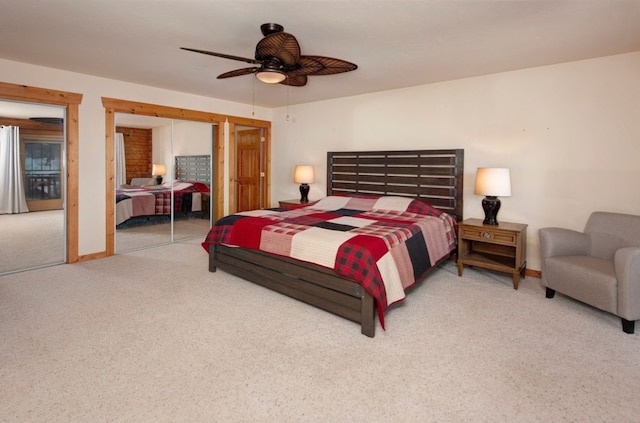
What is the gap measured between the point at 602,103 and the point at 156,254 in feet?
17.9

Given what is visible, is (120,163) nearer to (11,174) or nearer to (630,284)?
(11,174)

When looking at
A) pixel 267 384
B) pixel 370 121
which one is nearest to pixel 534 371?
pixel 267 384

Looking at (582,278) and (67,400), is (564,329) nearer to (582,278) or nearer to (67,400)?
(582,278)

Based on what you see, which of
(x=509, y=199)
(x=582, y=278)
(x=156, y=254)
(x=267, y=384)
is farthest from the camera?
(x=156, y=254)

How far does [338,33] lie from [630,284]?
295 centimetres

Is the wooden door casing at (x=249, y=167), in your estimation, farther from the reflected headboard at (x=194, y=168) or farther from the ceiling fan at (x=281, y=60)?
the ceiling fan at (x=281, y=60)

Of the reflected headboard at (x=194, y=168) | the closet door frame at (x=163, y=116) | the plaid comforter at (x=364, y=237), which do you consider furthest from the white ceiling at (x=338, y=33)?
the plaid comforter at (x=364, y=237)

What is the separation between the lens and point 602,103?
11.0 feet

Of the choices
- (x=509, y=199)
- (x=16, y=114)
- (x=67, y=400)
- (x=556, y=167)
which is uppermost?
(x=16, y=114)

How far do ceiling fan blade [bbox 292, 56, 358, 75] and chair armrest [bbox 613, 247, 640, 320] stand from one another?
97.1 inches

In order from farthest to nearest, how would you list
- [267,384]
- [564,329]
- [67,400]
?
[564,329] → [267,384] → [67,400]

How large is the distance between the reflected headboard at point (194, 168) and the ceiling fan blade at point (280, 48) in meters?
3.28

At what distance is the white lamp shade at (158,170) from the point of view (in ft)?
16.8

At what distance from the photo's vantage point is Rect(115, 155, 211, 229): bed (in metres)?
4.88
